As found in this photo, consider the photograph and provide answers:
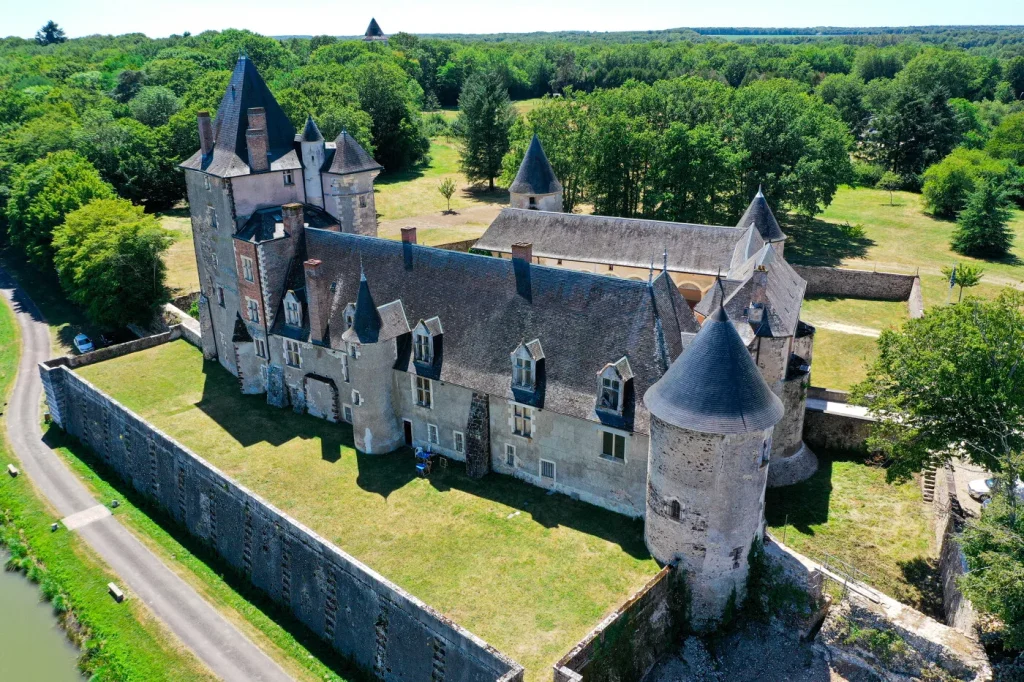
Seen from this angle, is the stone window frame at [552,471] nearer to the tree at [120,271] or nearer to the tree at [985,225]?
the tree at [120,271]

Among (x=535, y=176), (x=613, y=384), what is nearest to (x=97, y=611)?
(x=613, y=384)

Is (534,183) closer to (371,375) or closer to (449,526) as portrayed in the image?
(371,375)

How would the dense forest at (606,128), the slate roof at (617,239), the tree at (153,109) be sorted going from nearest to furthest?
the slate roof at (617,239) → the dense forest at (606,128) → the tree at (153,109)

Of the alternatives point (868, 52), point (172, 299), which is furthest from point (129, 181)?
point (868, 52)

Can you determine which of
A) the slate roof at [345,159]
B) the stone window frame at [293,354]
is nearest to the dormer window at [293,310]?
the stone window frame at [293,354]

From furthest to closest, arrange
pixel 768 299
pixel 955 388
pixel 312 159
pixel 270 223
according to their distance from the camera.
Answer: pixel 312 159 < pixel 270 223 < pixel 768 299 < pixel 955 388
